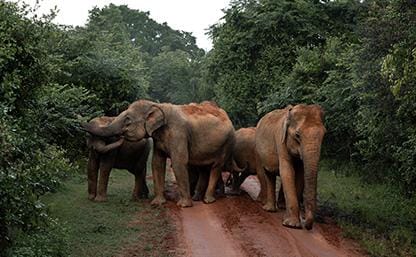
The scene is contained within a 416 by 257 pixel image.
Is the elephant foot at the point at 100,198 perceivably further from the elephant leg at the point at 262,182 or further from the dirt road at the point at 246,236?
the elephant leg at the point at 262,182

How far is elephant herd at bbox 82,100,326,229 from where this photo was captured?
13.3m

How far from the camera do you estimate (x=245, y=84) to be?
94.9 ft

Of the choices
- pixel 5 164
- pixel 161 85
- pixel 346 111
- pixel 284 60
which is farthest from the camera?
pixel 161 85

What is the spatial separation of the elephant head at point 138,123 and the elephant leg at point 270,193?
300 cm

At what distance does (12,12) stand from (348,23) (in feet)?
67.9

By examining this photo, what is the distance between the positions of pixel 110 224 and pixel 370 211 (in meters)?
6.65

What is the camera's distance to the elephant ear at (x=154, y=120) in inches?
598

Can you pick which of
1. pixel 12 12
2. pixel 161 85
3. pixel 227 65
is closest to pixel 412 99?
pixel 12 12

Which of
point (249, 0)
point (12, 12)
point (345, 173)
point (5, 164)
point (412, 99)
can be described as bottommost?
point (345, 173)

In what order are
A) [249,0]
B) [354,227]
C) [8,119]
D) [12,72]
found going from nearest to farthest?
1. [8,119]
2. [12,72]
3. [354,227]
4. [249,0]

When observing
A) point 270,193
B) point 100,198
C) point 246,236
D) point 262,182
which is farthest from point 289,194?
point 100,198

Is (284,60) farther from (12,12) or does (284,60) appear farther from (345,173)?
(12,12)

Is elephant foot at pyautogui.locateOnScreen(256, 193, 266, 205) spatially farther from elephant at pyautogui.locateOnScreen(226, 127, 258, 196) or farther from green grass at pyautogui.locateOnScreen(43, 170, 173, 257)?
green grass at pyautogui.locateOnScreen(43, 170, 173, 257)

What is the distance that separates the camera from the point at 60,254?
924 cm
